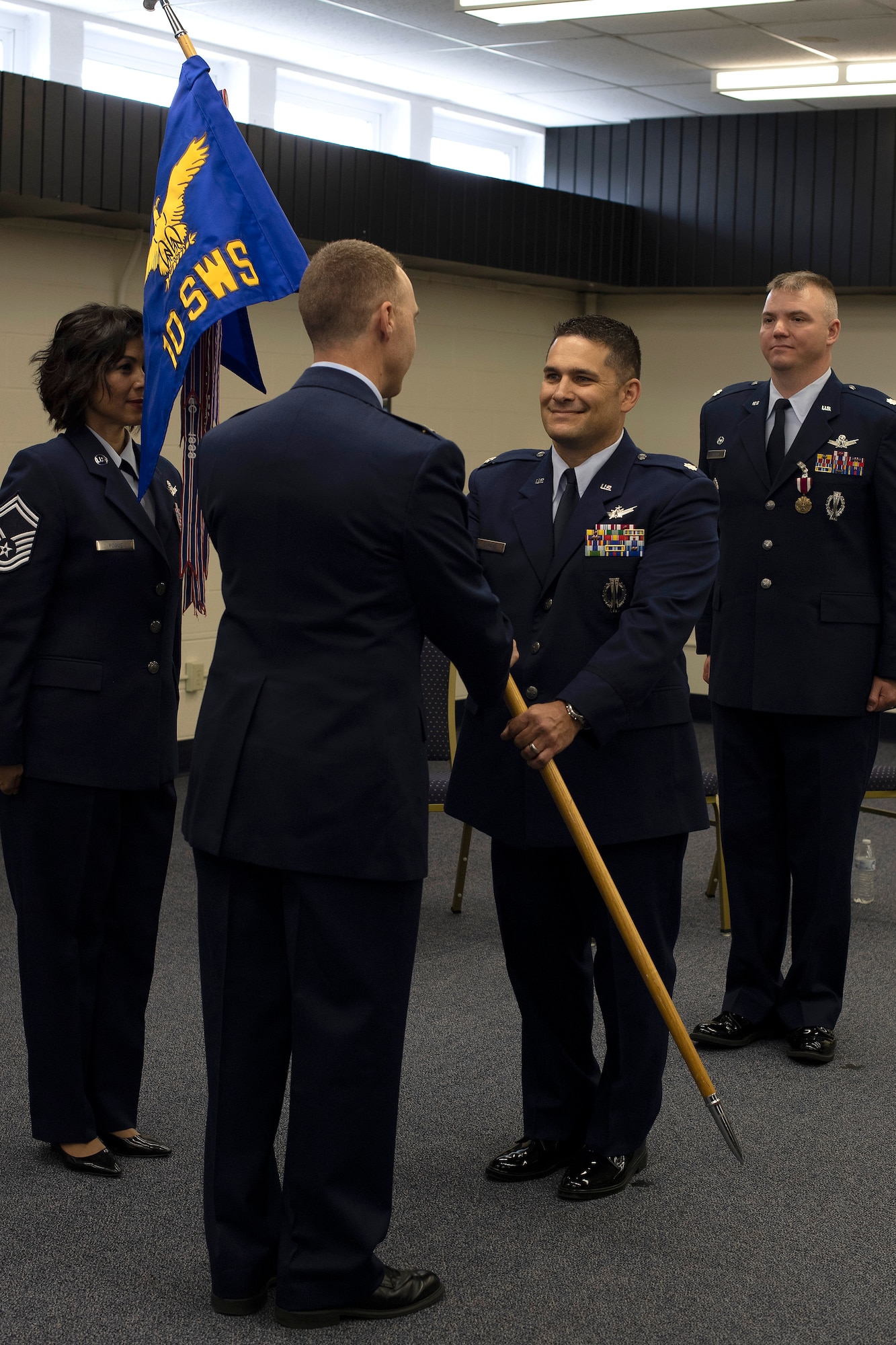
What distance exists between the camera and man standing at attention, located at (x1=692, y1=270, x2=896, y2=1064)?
329 centimetres

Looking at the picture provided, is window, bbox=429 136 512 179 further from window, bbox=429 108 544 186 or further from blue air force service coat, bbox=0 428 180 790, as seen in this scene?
blue air force service coat, bbox=0 428 180 790

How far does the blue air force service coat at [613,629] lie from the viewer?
2459 millimetres

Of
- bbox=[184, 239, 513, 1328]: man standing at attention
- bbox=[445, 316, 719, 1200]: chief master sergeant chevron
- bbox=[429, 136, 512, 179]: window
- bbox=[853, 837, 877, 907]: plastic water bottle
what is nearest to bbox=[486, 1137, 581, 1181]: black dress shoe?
bbox=[445, 316, 719, 1200]: chief master sergeant chevron

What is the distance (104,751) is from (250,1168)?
80 centimetres

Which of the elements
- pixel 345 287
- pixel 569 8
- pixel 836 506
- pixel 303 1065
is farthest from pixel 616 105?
pixel 303 1065

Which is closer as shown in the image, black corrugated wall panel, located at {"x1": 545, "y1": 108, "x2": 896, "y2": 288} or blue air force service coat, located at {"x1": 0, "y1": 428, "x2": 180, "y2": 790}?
blue air force service coat, located at {"x1": 0, "y1": 428, "x2": 180, "y2": 790}

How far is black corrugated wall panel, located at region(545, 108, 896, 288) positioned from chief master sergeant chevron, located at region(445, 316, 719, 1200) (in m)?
5.22

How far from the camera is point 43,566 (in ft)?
8.07

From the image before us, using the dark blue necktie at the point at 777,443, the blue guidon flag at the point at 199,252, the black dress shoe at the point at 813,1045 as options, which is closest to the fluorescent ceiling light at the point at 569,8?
the dark blue necktie at the point at 777,443

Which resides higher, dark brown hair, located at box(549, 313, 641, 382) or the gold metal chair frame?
dark brown hair, located at box(549, 313, 641, 382)

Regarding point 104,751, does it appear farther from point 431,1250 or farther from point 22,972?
point 431,1250

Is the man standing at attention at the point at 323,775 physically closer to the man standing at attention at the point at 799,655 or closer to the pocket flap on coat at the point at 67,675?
the pocket flap on coat at the point at 67,675

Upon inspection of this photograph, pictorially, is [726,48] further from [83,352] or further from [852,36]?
[83,352]

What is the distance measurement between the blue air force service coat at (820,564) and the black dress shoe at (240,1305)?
1.79 m
